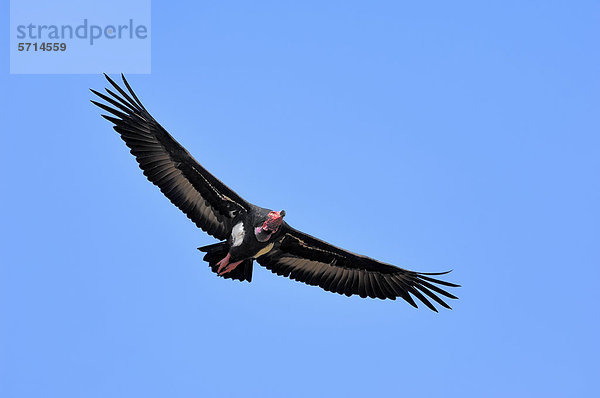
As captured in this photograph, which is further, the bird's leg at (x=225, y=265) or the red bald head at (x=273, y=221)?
the bird's leg at (x=225, y=265)

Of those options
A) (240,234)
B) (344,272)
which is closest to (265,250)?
(240,234)

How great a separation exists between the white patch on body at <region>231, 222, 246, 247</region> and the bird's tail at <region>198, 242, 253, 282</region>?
0.24 meters

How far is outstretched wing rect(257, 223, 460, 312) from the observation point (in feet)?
70.8

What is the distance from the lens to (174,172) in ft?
68.7

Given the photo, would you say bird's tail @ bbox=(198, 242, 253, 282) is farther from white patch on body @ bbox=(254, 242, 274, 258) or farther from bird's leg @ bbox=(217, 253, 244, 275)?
white patch on body @ bbox=(254, 242, 274, 258)

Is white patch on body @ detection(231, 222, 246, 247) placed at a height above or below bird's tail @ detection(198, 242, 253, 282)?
above

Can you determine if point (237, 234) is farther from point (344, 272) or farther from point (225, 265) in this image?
point (344, 272)

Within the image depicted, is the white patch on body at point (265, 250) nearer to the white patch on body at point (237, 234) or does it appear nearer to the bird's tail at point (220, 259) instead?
the bird's tail at point (220, 259)

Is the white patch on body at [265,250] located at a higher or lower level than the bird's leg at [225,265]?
→ higher

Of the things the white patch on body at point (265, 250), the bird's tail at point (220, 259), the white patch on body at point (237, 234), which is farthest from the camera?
the white patch on body at point (265, 250)

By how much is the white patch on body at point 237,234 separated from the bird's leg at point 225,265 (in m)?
0.33

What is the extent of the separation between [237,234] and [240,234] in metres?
0.09

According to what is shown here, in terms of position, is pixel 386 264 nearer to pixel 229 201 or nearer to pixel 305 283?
pixel 305 283

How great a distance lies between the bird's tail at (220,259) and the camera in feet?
67.4
